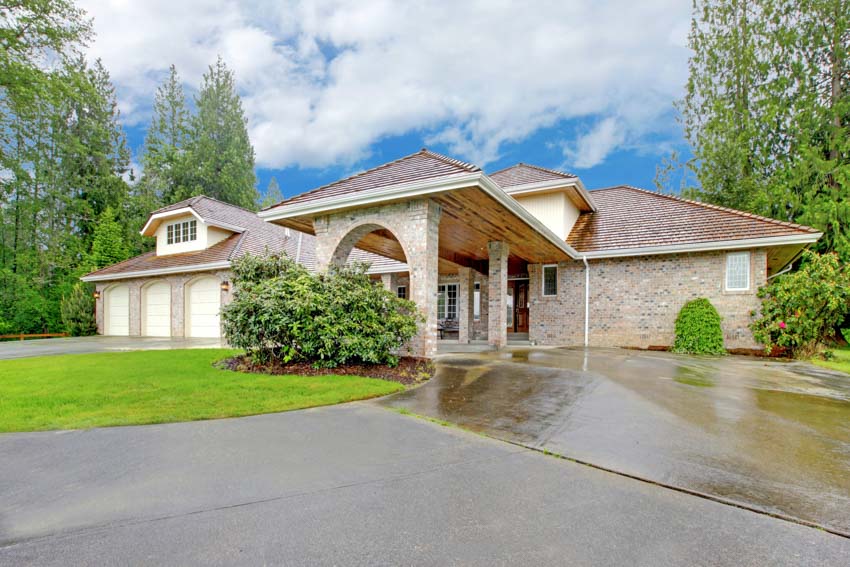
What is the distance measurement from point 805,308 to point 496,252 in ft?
25.4

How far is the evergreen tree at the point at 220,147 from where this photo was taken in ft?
98.0

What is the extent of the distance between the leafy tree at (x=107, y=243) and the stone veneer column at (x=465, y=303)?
21.7 meters

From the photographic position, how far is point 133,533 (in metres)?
2.27

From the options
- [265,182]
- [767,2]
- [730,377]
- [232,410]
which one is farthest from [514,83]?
[265,182]

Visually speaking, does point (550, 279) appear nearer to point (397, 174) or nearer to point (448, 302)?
point (448, 302)

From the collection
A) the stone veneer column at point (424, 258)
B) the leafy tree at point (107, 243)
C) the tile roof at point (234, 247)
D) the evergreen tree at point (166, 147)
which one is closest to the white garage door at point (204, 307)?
the tile roof at point (234, 247)

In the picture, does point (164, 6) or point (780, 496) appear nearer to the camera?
point (780, 496)

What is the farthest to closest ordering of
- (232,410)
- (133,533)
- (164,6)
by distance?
(164,6)
(232,410)
(133,533)

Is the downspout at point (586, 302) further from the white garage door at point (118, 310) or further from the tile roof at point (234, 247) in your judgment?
the white garage door at point (118, 310)

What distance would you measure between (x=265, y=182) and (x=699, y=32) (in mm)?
38537

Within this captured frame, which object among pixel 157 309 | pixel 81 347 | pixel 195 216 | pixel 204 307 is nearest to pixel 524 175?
pixel 204 307

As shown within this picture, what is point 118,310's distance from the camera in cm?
1992

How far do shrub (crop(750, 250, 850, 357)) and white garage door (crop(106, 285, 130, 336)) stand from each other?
24.6 metres

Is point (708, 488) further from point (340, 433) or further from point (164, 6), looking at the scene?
point (164, 6)
